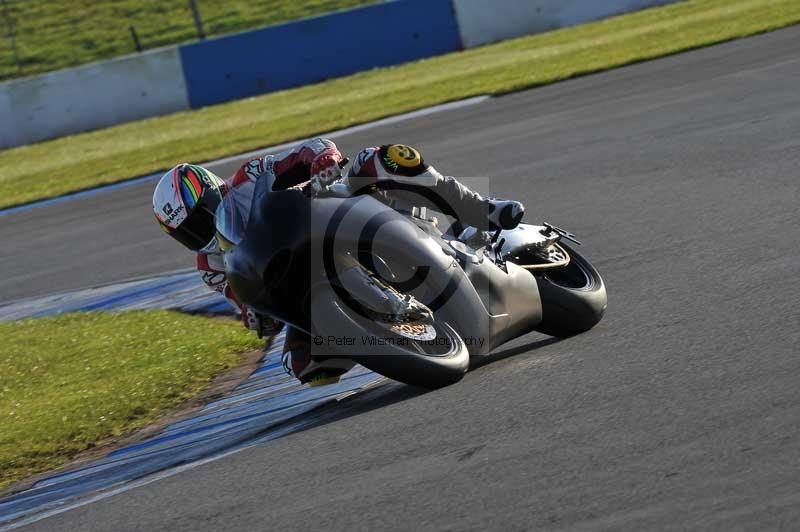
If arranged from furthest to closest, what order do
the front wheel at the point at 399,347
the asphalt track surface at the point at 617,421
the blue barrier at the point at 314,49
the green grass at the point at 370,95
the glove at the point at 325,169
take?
the blue barrier at the point at 314,49 → the green grass at the point at 370,95 → the glove at the point at 325,169 → the front wheel at the point at 399,347 → the asphalt track surface at the point at 617,421

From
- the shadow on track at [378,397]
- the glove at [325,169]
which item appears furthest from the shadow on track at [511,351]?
the glove at [325,169]

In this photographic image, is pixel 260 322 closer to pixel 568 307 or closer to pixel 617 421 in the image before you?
pixel 568 307

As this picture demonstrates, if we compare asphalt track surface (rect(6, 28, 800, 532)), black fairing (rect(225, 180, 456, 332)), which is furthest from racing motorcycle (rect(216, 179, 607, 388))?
asphalt track surface (rect(6, 28, 800, 532))

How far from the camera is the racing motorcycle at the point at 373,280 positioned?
5246 millimetres

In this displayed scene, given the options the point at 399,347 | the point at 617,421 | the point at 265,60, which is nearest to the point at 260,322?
the point at 399,347

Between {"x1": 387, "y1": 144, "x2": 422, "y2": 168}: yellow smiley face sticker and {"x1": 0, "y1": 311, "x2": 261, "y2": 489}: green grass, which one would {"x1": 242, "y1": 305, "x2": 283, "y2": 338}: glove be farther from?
{"x1": 0, "y1": 311, "x2": 261, "y2": 489}: green grass

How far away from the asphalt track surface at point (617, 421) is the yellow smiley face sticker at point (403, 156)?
1.00 m

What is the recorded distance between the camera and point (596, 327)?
20.2 feet

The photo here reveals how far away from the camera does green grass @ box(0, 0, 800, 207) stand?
17578 mm

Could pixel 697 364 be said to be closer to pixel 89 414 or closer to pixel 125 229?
pixel 89 414

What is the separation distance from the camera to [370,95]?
1981 cm

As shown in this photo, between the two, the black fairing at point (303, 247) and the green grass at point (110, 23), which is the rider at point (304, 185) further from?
the green grass at point (110, 23)

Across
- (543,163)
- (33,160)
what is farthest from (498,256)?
(33,160)

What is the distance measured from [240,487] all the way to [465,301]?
1362 millimetres
